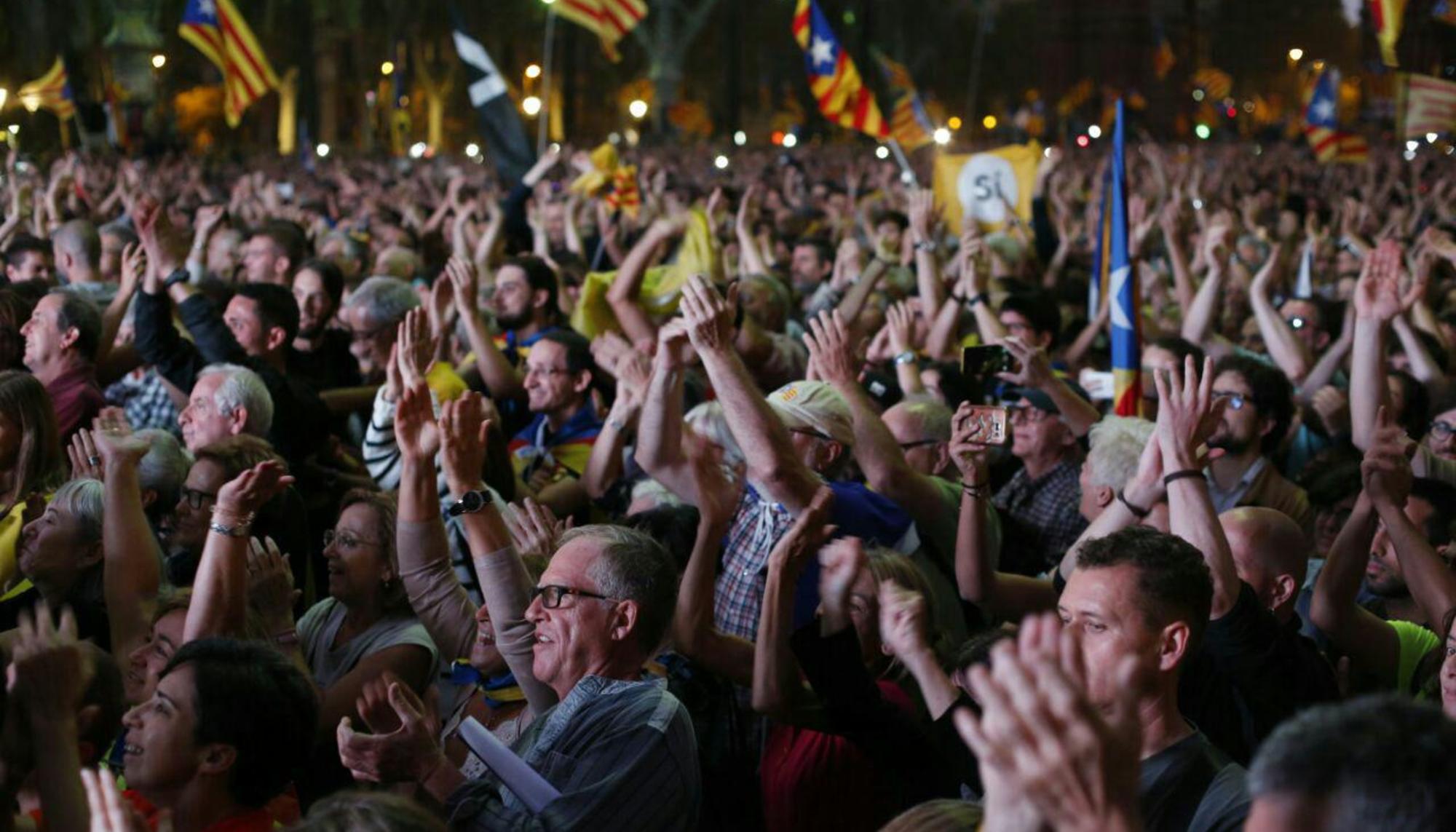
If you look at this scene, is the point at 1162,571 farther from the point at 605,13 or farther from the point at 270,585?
the point at 605,13

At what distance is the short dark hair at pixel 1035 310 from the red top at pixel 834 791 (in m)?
5.02

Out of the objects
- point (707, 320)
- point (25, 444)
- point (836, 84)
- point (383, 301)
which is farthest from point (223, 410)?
point (836, 84)

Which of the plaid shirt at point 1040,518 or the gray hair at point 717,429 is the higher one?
the gray hair at point 717,429

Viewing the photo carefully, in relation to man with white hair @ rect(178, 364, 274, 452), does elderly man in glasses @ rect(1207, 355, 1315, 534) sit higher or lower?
lower

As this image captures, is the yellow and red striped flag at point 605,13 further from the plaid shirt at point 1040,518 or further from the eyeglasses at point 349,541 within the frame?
the eyeglasses at point 349,541

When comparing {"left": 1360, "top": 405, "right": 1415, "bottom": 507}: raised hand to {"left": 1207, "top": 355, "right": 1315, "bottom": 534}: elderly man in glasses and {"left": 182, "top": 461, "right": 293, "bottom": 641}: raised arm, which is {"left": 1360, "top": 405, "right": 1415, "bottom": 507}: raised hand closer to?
{"left": 1207, "top": 355, "right": 1315, "bottom": 534}: elderly man in glasses

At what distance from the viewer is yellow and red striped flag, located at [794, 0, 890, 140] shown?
630 inches

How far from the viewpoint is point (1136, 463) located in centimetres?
546

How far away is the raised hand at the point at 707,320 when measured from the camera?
4.70 metres

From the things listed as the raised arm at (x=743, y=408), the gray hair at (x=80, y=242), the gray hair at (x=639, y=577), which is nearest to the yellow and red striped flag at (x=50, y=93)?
the gray hair at (x=80, y=242)

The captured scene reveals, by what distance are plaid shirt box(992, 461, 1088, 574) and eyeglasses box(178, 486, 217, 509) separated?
2629mm

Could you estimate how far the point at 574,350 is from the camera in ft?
23.5

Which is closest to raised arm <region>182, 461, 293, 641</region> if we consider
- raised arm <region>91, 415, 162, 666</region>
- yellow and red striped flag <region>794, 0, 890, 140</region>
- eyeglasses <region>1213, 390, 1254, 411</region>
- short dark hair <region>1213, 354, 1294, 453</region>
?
raised arm <region>91, 415, 162, 666</region>

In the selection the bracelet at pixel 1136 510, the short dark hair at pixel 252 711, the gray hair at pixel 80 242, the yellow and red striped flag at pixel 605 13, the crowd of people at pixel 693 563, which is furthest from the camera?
the yellow and red striped flag at pixel 605 13
